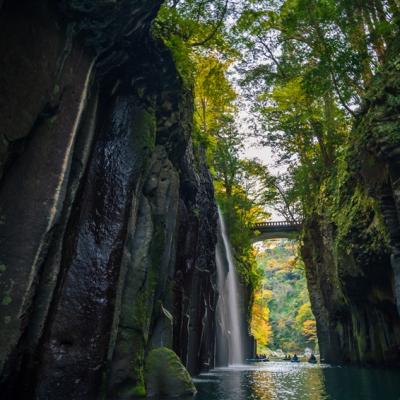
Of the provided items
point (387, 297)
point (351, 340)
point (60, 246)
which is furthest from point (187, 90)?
point (351, 340)

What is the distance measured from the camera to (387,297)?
13672mm

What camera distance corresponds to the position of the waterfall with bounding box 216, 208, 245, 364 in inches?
894

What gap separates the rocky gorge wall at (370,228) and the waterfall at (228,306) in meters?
6.40

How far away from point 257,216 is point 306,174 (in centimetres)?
807

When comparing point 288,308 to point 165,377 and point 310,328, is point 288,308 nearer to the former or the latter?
point 310,328

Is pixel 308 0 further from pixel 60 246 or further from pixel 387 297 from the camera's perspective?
pixel 60 246

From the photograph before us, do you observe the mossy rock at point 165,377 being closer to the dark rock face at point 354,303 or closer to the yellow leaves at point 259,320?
the dark rock face at point 354,303

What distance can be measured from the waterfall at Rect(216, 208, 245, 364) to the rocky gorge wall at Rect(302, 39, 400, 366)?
21.0 feet

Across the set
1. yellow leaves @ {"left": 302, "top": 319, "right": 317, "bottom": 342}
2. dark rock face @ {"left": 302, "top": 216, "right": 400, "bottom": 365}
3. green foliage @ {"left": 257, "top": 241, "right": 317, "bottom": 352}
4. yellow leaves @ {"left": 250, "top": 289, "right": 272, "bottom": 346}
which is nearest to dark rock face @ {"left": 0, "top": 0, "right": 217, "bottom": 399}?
dark rock face @ {"left": 302, "top": 216, "right": 400, "bottom": 365}

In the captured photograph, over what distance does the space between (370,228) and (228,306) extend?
15.3m

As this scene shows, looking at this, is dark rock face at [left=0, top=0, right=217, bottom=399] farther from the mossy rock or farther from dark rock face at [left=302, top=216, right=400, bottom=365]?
dark rock face at [left=302, top=216, right=400, bottom=365]

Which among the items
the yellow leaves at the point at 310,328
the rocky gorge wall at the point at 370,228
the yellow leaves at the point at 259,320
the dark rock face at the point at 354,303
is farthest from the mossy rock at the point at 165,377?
the yellow leaves at the point at 310,328

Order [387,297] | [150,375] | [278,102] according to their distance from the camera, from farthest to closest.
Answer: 1. [278,102]
2. [387,297]
3. [150,375]

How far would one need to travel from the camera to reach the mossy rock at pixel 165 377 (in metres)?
7.55
